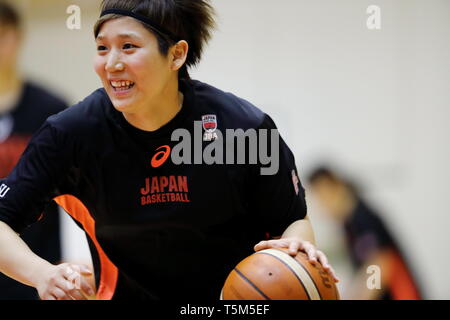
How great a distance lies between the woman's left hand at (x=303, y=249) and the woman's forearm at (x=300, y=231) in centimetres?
23

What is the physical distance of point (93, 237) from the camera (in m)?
2.99

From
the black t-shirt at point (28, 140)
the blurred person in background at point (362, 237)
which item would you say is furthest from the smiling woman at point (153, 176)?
the blurred person in background at point (362, 237)

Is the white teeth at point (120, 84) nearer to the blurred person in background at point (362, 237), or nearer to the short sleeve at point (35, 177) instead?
the short sleeve at point (35, 177)

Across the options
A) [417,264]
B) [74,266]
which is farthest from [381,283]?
[74,266]

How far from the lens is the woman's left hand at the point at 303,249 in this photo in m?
2.46

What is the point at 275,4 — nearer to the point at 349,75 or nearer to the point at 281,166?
the point at 349,75

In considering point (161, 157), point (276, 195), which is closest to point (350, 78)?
point (276, 195)

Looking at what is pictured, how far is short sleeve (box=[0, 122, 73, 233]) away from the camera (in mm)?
2678

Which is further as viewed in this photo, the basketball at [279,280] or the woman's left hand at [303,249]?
the woman's left hand at [303,249]

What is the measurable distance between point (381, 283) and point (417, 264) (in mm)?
408

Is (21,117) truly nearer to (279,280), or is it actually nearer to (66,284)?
(66,284)

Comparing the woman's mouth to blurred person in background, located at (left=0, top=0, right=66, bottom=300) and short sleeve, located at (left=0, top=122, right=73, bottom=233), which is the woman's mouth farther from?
blurred person in background, located at (left=0, top=0, right=66, bottom=300)

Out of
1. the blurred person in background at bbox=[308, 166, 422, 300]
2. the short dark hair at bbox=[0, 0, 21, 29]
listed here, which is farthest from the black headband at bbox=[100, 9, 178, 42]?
the blurred person in background at bbox=[308, 166, 422, 300]

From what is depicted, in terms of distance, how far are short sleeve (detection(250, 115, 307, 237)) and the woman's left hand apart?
0.32 meters
